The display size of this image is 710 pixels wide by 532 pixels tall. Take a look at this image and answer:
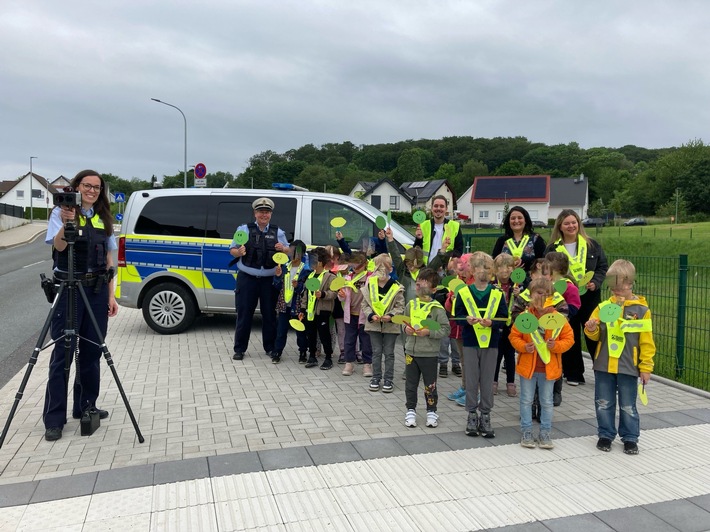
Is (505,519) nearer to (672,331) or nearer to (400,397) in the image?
(400,397)

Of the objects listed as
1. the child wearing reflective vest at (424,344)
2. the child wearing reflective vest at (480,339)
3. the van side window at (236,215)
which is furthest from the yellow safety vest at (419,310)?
the van side window at (236,215)

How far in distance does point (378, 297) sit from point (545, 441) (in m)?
2.04

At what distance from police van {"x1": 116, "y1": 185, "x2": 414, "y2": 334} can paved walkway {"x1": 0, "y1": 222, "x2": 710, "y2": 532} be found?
2.68 m

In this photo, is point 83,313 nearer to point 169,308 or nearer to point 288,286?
point 288,286

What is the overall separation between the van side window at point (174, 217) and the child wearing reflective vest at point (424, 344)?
4721 mm

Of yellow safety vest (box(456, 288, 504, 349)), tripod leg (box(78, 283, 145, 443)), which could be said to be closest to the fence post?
yellow safety vest (box(456, 288, 504, 349))

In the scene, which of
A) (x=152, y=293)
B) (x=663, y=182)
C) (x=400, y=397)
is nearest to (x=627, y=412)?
(x=400, y=397)

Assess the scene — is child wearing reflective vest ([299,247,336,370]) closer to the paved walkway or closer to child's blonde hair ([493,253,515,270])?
the paved walkway

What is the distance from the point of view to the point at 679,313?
6527 mm

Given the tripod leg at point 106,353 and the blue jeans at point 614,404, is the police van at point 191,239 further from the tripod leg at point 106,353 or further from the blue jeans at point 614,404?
the blue jeans at point 614,404

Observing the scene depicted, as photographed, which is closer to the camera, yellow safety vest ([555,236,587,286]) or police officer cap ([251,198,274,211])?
yellow safety vest ([555,236,587,286])

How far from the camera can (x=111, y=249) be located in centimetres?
481

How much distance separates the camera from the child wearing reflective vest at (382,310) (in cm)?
566

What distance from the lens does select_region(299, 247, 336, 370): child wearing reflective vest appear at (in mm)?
6754
